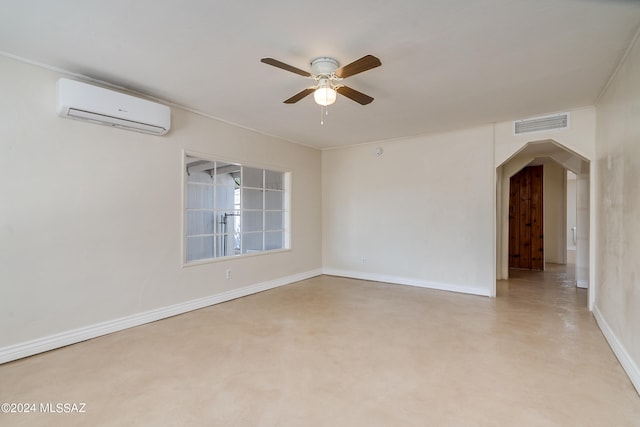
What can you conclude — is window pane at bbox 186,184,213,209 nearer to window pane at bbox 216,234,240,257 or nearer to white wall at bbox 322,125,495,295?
window pane at bbox 216,234,240,257

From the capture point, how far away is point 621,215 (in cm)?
262

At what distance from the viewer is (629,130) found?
2449 millimetres

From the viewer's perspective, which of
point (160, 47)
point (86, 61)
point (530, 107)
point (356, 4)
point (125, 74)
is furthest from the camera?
point (530, 107)

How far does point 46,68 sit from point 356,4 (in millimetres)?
2813

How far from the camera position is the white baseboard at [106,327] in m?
2.59

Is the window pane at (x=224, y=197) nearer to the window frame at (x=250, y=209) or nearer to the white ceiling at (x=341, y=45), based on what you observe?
the window frame at (x=250, y=209)

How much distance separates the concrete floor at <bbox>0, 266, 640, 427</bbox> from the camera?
6.12 feet

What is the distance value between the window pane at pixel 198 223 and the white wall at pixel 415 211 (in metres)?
2.32

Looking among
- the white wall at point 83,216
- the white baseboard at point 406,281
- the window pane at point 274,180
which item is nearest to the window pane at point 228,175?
the window pane at point 274,180

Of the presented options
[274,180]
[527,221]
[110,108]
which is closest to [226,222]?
[274,180]

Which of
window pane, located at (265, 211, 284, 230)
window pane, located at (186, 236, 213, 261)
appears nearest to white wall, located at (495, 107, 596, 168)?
window pane, located at (265, 211, 284, 230)

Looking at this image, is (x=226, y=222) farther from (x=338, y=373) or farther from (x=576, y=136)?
(x=576, y=136)

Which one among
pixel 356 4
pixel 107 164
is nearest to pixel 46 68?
pixel 107 164

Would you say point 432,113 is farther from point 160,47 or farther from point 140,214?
point 140,214
